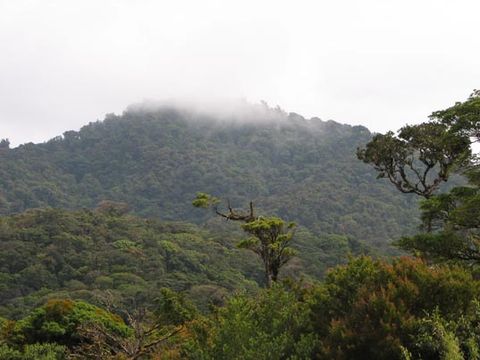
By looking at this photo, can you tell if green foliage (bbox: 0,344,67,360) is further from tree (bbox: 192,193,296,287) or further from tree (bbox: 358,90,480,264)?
tree (bbox: 358,90,480,264)

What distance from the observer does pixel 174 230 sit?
10394cm

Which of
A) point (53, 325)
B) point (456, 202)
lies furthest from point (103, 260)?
point (456, 202)

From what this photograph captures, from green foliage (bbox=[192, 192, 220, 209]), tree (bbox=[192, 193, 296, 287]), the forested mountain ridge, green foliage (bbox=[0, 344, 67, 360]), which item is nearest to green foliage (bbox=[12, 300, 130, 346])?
green foliage (bbox=[0, 344, 67, 360])

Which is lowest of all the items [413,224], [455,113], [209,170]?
[413,224]

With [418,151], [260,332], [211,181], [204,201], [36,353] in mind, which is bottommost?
[211,181]

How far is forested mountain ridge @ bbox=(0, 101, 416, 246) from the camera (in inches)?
5236

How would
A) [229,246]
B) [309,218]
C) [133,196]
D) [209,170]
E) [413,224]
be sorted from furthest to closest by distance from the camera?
1. [209,170]
2. [133,196]
3. [309,218]
4. [413,224]
5. [229,246]

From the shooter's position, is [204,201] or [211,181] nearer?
[204,201]

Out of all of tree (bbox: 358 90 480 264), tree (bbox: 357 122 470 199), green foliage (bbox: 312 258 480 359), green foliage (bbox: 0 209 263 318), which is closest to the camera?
green foliage (bbox: 312 258 480 359)

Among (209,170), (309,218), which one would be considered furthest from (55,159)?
(309,218)

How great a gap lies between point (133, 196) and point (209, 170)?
85.5 ft

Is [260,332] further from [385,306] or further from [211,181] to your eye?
[211,181]

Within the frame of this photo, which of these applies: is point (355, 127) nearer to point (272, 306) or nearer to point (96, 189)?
point (96, 189)

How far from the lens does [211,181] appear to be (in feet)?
555
